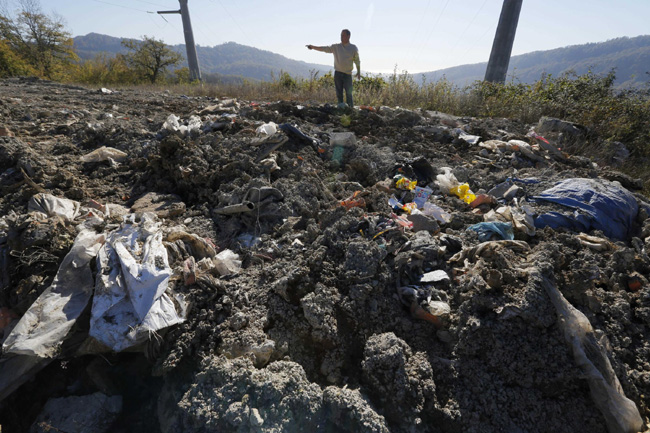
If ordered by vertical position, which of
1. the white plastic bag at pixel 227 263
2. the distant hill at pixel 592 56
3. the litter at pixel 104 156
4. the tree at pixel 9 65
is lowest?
the white plastic bag at pixel 227 263

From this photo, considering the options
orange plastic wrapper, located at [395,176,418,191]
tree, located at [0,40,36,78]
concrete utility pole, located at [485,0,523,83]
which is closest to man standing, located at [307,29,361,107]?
orange plastic wrapper, located at [395,176,418,191]

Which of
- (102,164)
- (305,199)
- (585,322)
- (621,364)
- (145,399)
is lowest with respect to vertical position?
(145,399)

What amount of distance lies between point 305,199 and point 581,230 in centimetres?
259

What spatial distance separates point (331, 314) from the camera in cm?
201

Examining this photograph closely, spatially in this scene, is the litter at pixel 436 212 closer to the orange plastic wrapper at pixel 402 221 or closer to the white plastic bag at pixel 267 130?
the orange plastic wrapper at pixel 402 221

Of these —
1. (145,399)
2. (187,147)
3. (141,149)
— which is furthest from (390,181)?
(141,149)

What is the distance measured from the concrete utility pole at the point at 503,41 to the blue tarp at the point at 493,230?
10.3 metres

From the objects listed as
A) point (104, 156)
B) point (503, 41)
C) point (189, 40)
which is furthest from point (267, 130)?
point (189, 40)

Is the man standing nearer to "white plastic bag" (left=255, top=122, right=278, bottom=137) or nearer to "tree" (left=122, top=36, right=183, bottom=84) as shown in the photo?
"white plastic bag" (left=255, top=122, right=278, bottom=137)

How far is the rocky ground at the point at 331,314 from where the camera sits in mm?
1669

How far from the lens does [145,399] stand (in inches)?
74.3

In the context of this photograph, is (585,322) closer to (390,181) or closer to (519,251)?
(519,251)

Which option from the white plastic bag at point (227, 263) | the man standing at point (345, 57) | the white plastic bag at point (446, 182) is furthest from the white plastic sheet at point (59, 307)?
the man standing at point (345, 57)

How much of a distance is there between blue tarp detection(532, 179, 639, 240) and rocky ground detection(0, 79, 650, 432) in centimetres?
3
